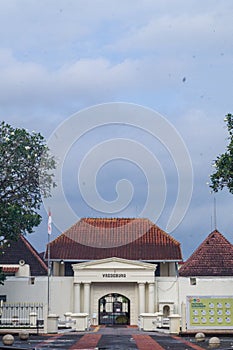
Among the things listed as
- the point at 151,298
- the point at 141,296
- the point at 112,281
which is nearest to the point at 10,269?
the point at 112,281

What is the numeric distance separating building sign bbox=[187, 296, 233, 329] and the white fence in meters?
7.63

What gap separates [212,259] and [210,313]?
50.5 feet

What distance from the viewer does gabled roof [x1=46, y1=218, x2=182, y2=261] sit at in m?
47.3

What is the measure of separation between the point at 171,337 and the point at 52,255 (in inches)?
754

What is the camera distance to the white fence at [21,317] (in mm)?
32531

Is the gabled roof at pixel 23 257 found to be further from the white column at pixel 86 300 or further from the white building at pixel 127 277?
the white column at pixel 86 300

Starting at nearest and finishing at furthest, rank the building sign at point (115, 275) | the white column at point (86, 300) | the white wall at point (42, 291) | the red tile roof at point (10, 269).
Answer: the white wall at point (42, 291) → the red tile roof at point (10, 269) → the white column at point (86, 300) → the building sign at point (115, 275)

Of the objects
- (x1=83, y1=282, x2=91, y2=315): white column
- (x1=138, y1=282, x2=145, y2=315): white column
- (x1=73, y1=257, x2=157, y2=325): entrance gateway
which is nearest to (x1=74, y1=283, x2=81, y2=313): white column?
(x1=73, y1=257, x2=157, y2=325): entrance gateway

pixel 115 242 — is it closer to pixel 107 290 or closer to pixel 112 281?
pixel 112 281

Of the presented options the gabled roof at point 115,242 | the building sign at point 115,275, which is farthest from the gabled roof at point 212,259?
the building sign at point 115,275

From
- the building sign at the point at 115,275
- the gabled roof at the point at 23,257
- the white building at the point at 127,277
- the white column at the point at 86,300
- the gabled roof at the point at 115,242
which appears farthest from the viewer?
the gabled roof at the point at 115,242

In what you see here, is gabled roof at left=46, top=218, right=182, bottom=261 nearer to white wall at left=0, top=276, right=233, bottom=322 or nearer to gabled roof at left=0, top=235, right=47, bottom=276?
gabled roof at left=0, top=235, right=47, bottom=276

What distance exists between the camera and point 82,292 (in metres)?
45.6

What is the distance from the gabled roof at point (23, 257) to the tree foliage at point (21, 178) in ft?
37.7
